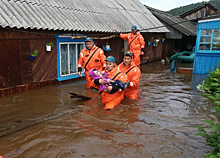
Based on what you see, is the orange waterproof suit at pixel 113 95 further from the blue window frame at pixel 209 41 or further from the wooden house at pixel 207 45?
the blue window frame at pixel 209 41

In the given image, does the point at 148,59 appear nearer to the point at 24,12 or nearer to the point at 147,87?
the point at 147,87

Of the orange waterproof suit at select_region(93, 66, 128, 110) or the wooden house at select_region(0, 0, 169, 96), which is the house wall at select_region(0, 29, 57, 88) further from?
the orange waterproof suit at select_region(93, 66, 128, 110)

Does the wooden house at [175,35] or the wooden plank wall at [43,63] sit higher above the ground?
the wooden house at [175,35]

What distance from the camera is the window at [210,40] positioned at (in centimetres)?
1049

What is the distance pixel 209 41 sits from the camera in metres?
10.9

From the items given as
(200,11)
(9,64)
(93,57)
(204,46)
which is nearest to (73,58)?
(93,57)

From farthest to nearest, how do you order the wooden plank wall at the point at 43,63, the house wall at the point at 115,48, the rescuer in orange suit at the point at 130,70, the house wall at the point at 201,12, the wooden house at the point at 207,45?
the house wall at the point at 201,12
the house wall at the point at 115,48
the wooden house at the point at 207,45
the wooden plank wall at the point at 43,63
the rescuer in orange suit at the point at 130,70

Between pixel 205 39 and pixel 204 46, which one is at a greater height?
pixel 205 39

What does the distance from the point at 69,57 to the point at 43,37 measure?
1695 millimetres

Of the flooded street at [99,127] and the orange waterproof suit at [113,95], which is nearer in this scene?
the flooded street at [99,127]

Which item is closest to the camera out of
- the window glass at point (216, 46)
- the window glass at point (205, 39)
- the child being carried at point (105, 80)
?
the child being carried at point (105, 80)

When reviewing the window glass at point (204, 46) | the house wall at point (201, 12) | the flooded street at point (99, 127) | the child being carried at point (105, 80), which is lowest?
the flooded street at point (99, 127)

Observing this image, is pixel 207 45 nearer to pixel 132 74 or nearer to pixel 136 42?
pixel 136 42

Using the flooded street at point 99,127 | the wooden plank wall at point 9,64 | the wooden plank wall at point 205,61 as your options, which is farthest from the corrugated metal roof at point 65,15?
the wooden plank wall at point 205,61
